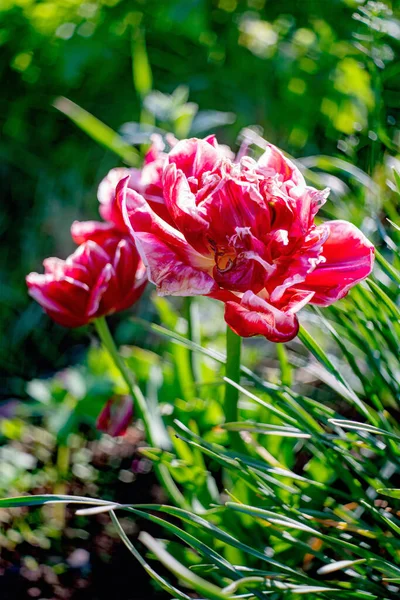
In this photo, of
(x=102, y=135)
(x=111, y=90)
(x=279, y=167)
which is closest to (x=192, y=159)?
(x=279, y=167)

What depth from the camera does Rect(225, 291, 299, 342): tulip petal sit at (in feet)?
1.76

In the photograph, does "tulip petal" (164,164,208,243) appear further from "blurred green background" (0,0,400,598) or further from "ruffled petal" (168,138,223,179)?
"blurred green background" (0,0,400,598)

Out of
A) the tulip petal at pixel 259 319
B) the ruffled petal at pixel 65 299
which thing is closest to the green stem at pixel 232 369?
the tulip petal at pixel 259 319

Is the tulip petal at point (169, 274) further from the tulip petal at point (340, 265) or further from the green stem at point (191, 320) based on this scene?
the green stem at point (191, 320)

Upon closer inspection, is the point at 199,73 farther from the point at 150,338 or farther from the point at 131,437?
the point at 131,437

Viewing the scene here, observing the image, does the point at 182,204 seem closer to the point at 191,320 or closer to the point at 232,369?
the point at 232,369

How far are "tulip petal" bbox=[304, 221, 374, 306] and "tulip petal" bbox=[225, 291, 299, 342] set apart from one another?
37 millimetres

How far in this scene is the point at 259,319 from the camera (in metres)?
0.54

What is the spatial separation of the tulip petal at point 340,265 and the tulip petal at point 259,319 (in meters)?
0.04

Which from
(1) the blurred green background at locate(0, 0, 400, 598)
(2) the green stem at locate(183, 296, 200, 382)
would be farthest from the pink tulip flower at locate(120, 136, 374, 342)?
(1) the blurred green background at locate(0, 0, 400, 598)

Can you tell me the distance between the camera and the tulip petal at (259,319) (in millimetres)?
535

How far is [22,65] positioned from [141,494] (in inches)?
54.2

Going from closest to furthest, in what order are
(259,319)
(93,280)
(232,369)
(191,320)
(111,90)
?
(259,319) < (232,369) < (93,280) < (191,320) < (111,90)

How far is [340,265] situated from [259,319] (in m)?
0.09
